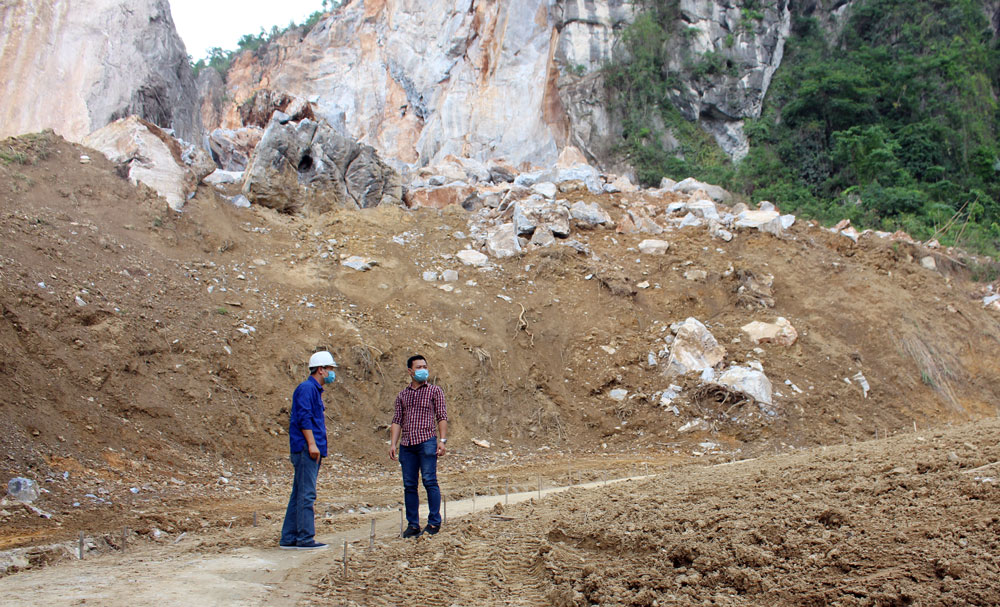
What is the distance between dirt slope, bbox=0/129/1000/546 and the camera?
7.16m

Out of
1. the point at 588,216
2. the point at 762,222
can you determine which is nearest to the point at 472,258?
the point at 588,216

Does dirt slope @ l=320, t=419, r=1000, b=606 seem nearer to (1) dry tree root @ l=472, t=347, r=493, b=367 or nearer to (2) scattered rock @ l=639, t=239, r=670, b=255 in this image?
(1) dry tree root @ l=472, t=347, r=493, b=367

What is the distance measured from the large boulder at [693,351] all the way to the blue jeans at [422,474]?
7344 millimetres

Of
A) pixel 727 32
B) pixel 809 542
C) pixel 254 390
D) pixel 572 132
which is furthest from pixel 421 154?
pixel 809 542

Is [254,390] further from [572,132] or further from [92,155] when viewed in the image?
[572,132]

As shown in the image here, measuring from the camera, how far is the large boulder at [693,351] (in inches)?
447

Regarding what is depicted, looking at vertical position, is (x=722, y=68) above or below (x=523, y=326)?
above

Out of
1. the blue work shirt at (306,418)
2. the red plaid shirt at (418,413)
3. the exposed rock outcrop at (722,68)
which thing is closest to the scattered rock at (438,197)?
the exposed rock outcrop at (722,68)

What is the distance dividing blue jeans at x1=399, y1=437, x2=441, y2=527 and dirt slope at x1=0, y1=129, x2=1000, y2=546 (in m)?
2.19

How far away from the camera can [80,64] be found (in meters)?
17.2

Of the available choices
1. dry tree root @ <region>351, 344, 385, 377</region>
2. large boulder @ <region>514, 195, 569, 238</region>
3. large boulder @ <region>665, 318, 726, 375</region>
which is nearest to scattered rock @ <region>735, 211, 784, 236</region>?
large boulder @ <region>514, 195, 569, 238</region>

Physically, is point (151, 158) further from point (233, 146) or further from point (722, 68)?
point (722, 68)

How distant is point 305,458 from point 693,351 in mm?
8309

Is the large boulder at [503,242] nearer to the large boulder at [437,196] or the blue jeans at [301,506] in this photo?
the large boulder at [437,196]
